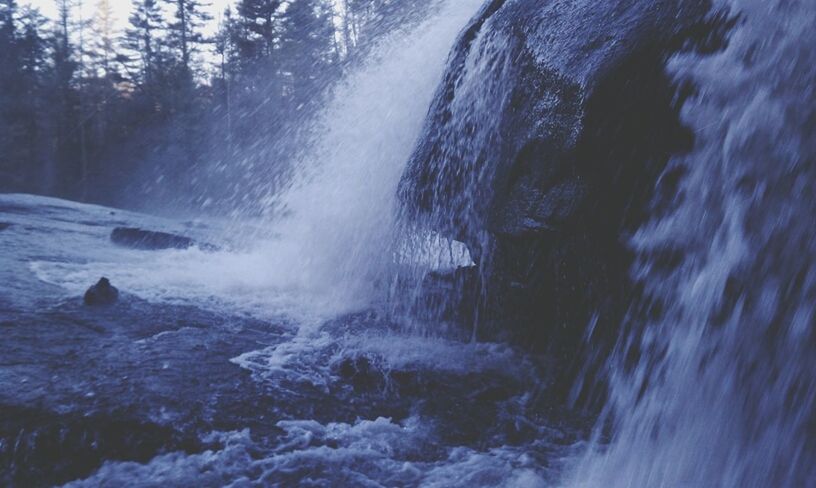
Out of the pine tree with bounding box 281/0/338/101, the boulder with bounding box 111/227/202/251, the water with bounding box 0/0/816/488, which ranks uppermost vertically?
the pine tree with bounding box 281/0/338/101

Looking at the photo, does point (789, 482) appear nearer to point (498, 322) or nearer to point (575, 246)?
point (575, 246)

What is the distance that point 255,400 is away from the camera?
3123mm

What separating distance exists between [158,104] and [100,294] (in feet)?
114

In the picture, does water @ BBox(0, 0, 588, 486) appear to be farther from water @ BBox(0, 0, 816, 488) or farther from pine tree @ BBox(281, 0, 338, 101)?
pine tree @ BBox(281, 0, 338, 101)

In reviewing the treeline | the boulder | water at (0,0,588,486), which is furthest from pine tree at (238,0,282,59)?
water at (0,0,588,486)

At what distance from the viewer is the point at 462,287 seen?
16.1ft

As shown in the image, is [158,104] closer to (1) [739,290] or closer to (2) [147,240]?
(2) [147,240]

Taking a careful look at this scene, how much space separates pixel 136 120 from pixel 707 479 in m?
40.0

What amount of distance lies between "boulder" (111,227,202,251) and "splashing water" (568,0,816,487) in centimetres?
1010

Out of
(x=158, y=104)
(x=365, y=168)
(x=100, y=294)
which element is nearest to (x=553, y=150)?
(x=365, y=168)

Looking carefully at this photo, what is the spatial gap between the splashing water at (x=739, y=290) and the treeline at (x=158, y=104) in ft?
80.8

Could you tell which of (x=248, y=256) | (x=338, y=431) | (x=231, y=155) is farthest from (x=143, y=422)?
(x=231, y=155)

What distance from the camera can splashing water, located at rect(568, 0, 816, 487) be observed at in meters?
2.00

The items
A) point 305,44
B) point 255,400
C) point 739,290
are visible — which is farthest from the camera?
point 305,44
